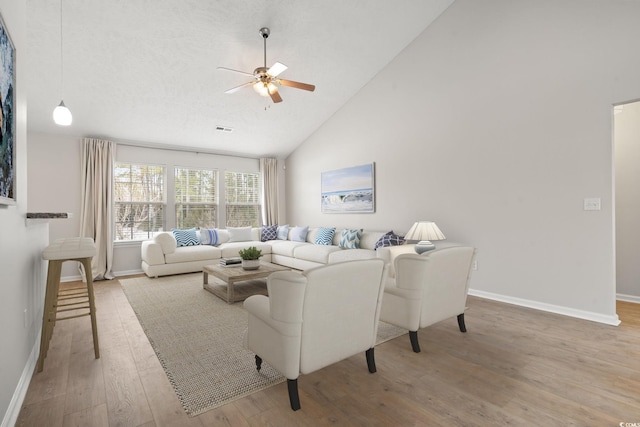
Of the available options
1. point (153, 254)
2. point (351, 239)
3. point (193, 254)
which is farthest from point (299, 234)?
point (153, 254)

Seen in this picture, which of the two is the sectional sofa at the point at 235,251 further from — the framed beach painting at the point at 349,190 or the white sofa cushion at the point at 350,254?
the framed beach painting at the point at 349,190

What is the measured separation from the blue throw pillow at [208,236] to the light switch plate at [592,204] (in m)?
5.72

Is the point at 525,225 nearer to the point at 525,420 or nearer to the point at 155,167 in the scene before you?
the point at 525,420

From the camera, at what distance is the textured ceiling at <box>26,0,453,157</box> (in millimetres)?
3482

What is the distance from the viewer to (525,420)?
5.40ft

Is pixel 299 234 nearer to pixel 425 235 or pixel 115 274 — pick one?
pixel 425 235

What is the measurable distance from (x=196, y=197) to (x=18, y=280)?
4.94 m

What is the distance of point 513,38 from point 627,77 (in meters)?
1.25

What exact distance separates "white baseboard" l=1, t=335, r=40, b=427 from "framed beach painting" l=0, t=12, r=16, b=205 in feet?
3.46

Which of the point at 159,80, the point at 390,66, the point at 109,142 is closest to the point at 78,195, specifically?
the point at 109,142

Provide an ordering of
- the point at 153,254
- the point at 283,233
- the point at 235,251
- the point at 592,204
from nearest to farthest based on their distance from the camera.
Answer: the point at 592,204
the point at 153,254
the point at 235,251
the point at 283,233

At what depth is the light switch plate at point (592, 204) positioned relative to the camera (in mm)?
3102

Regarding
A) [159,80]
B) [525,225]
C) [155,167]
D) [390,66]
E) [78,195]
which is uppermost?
[390,66]

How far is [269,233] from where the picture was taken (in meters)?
6.82
